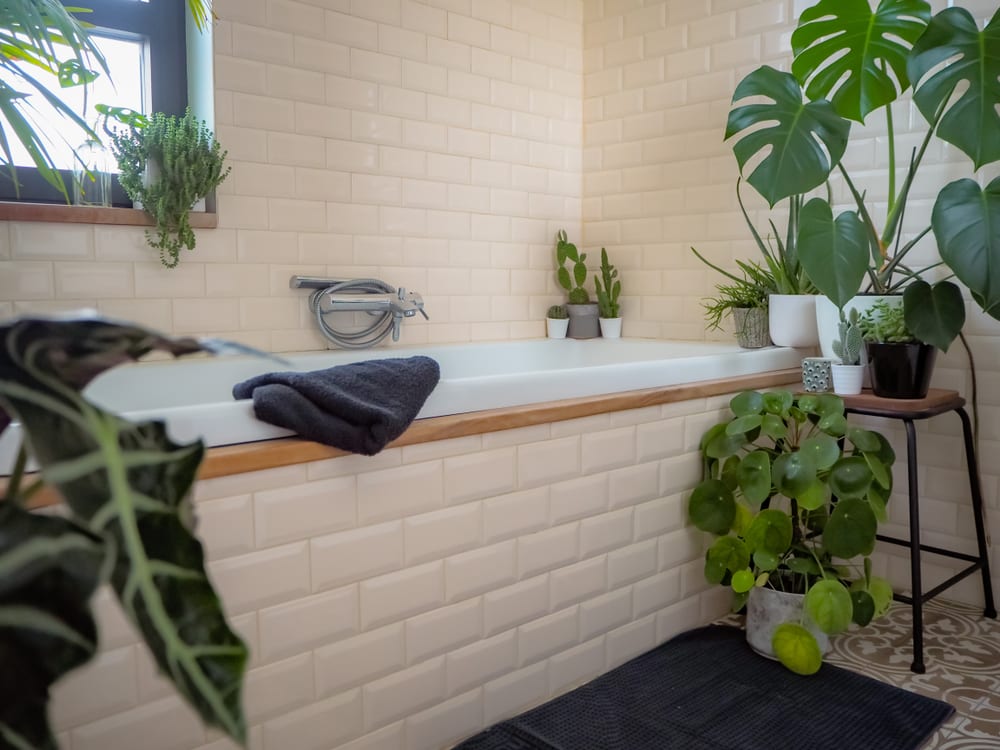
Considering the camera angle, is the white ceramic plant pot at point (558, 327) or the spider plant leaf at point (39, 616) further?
the white ceramic plant pot at point (558, 327)

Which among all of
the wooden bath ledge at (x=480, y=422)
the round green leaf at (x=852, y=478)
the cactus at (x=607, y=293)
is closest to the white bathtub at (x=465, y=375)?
the wooden bath ledge at (x=480, y=422)

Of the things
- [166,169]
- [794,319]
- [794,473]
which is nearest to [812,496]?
[794,473]

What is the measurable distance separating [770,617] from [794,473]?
42 centimetres

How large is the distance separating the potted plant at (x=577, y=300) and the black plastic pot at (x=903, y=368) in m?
1.25

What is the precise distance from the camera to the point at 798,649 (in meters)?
2.00

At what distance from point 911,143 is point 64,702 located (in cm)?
264

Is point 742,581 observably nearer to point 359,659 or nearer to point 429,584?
point 429,584

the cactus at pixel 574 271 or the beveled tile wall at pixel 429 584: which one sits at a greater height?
the cactus at pixel 574 271

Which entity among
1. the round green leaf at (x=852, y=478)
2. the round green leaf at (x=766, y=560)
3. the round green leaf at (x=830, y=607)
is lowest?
the round green leaf at (x=830, y=607)

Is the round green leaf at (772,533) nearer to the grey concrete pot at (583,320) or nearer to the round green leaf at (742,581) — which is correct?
the round green leaf at (742,581)

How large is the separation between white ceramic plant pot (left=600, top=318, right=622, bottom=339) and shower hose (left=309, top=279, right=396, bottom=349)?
3.06 ft

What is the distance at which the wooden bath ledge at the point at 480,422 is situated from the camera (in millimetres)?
1348

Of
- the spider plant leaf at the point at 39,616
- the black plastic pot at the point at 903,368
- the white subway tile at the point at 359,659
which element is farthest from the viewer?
the black plastic pot at the point at 903,368

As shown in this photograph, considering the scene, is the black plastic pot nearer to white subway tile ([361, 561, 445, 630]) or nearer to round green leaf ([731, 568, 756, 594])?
round green leaf ([731, 568, 756, 594])
